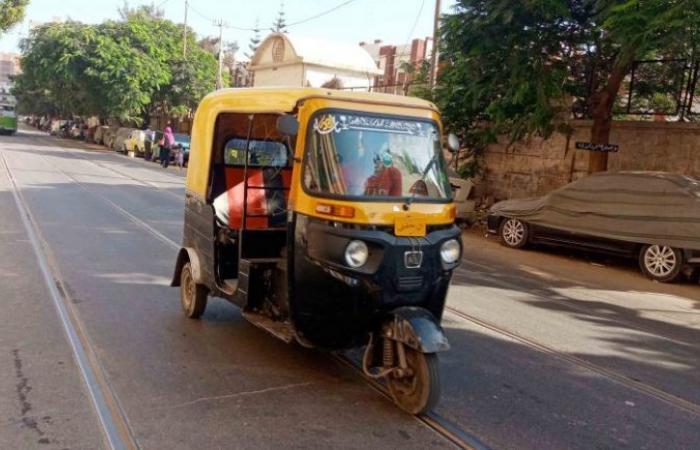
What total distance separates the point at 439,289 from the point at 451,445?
3.70ft

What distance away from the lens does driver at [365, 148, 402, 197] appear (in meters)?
4.46

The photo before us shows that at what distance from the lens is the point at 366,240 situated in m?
4.25

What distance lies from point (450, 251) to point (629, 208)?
7.88 meters

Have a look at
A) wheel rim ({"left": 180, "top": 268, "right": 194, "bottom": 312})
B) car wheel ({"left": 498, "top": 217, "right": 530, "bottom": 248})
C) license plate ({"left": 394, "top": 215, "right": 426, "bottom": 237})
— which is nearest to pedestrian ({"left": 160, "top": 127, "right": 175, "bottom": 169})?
car wheel ({"left": 498, "top": 217, "right": 530, "bottom": 248})

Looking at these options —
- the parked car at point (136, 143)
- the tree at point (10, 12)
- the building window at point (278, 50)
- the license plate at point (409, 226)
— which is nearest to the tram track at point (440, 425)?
the license plate at point (409, 226)

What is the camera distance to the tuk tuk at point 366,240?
4266 mm

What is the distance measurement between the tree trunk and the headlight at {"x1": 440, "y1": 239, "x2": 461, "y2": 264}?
11.0 metres

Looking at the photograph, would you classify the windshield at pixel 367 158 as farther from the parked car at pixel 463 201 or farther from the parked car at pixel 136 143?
the parked car at pixel 136 143

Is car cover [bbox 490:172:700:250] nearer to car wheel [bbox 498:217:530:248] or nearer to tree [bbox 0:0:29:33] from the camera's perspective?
car wheel [bbox 498:217:530:248]

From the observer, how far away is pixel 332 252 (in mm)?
4281

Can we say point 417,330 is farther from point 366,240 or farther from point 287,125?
point 287,125

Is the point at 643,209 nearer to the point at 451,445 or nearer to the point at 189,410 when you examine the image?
the point at 451,445

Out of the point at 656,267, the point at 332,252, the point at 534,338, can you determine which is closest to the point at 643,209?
Answer: the point at 656,267

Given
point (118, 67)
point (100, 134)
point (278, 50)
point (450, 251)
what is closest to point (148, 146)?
point (118, 67)
